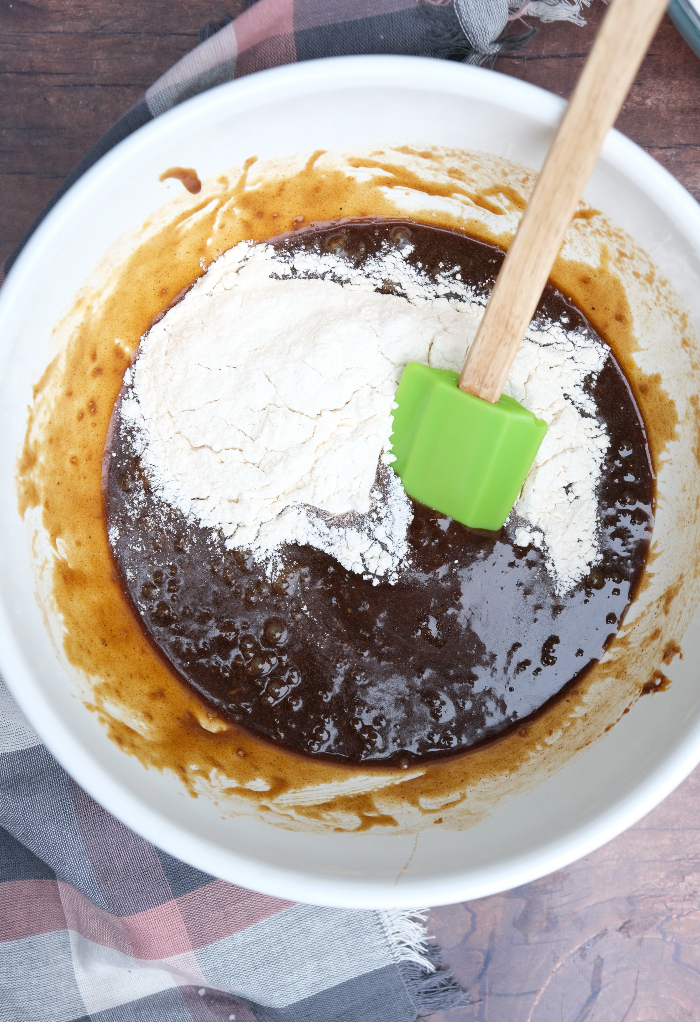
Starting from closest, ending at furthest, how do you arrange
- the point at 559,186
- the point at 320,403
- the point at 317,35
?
the point at 559,186 → the point at 317,35 → the point at 320,403

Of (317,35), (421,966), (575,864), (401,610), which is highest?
(317,35)

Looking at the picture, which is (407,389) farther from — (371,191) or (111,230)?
(111,230)

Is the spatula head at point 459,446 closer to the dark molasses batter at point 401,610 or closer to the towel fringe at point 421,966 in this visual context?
the dark molasses batter at point 401,610

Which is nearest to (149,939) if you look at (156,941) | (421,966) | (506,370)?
(156,941)

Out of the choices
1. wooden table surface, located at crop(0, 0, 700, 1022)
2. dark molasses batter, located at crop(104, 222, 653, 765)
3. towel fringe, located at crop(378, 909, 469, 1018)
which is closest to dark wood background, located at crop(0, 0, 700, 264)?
wooden table surface, located at crop(0, 0, 700, 1022)

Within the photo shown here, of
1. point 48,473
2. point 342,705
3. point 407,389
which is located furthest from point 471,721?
point 48,473

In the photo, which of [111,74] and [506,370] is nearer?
[506,370]

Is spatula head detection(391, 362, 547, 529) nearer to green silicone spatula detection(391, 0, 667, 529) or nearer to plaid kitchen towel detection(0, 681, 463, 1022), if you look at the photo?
green silicone spatula detection(391, 0, 667, 529)

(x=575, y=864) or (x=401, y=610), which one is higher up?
(x=401, y=610)

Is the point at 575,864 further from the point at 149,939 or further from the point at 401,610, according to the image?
the point at 149,939
